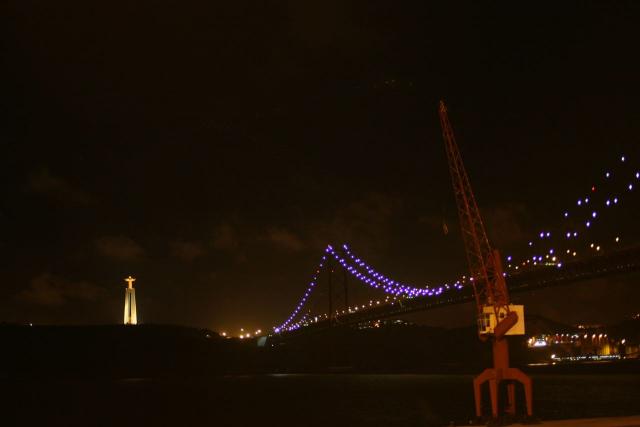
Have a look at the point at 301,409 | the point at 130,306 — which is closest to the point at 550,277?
the point at 301,409

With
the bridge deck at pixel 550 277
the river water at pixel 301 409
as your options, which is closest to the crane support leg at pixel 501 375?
the river water at pixel 301 409

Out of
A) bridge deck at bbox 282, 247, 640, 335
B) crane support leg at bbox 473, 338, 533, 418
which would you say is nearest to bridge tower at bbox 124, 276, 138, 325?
bridge deck at bbox 282, 247, 640, 335

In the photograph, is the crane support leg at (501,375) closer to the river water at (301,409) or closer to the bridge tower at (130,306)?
the river water at (301,409)

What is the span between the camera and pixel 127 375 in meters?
161

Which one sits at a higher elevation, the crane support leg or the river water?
the crane support leg

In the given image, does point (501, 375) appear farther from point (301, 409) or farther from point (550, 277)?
point (550, 277)

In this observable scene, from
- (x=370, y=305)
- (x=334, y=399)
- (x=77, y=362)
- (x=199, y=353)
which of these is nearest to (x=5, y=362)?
(x=77, y=362)

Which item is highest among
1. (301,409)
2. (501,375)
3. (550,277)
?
(550,277)

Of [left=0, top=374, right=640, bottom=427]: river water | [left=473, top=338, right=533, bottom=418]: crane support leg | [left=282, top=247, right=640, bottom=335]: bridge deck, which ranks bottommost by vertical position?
[left=0, top=374, right=640, bottom=427]: river water

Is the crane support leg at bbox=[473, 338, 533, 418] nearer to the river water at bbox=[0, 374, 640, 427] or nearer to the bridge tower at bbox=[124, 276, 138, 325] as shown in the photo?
the river water at bbox=[0, 374, 640, 427]

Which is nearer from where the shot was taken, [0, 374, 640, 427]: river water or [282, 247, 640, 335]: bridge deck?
[0, 374, 640, 427]: river water

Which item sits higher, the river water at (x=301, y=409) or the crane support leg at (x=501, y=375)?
the crane support leg at (x=501, y=375)

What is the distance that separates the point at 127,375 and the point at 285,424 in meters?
123

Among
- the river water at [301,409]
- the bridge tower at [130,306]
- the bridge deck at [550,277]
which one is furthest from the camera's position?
the bridge tower at [130,306]
